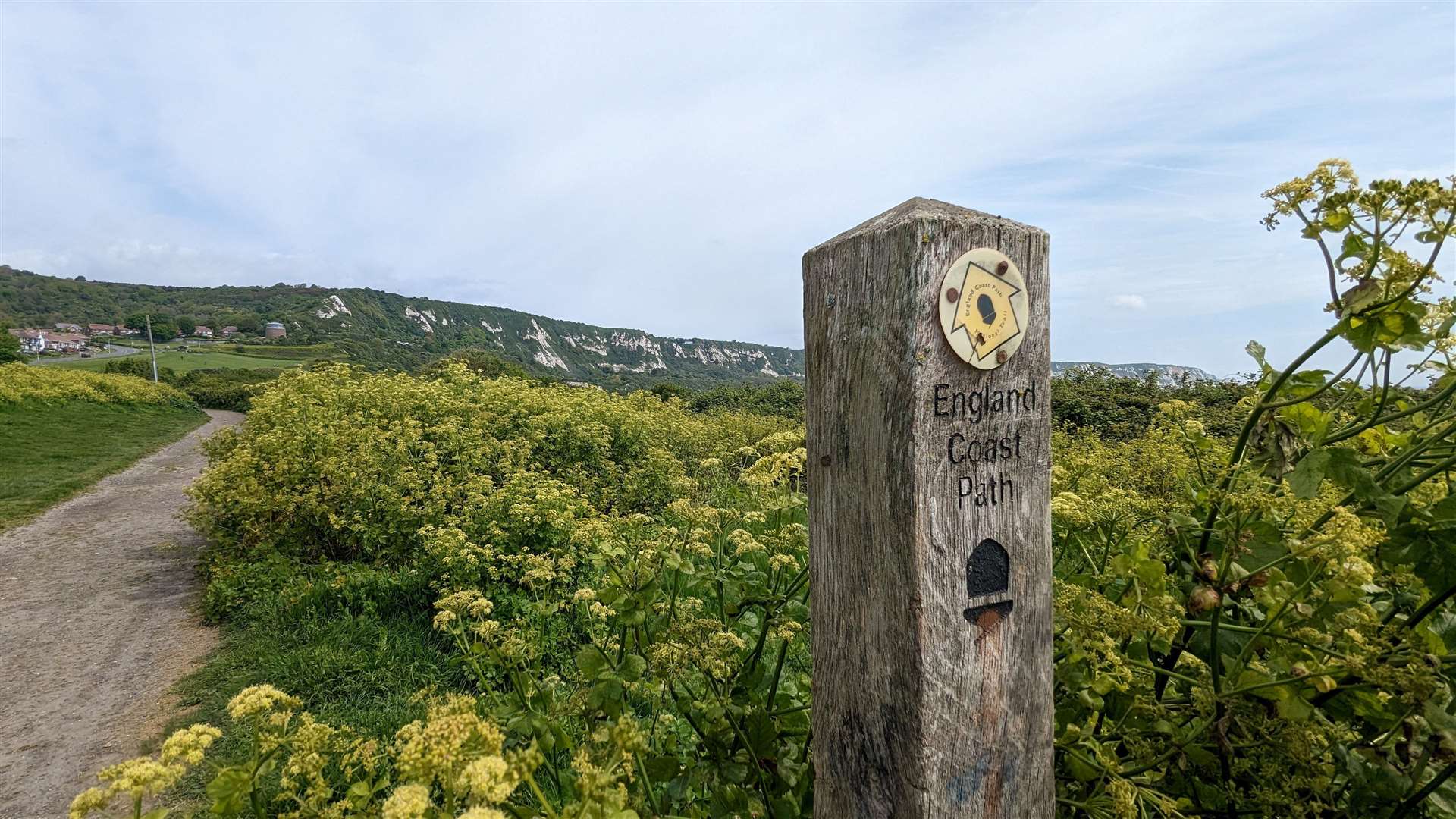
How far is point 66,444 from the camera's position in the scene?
1539 cm

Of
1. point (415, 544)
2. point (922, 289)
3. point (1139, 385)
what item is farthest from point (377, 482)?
point (1139, 385)

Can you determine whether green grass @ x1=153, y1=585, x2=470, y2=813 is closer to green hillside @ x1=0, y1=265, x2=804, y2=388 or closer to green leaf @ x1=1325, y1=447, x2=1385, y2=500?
green leaf @ x1=1325, y1=447, x2=1385, y2=500

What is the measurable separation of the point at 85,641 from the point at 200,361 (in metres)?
61.7

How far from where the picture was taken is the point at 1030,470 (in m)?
1.40

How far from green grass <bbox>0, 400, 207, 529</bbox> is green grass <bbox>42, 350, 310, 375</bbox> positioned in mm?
27297

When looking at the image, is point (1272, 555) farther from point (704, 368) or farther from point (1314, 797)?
point (704, 368)

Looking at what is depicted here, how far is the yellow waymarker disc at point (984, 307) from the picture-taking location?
1.29m

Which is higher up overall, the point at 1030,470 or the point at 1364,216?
the point at 1364,216

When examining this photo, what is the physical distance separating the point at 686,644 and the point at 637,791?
0.49 metres

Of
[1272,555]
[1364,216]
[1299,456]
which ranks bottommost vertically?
[1272,555]

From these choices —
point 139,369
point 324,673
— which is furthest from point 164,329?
point 324,673

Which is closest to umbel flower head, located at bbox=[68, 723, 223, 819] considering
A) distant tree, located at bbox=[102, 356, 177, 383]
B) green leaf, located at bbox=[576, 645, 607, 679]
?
green leaf, located at bbox=[576, 645, 607, 679]

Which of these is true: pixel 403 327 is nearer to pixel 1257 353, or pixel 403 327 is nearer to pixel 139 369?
pixel 139 369

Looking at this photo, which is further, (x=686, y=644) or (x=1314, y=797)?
(x=686, y=644)
